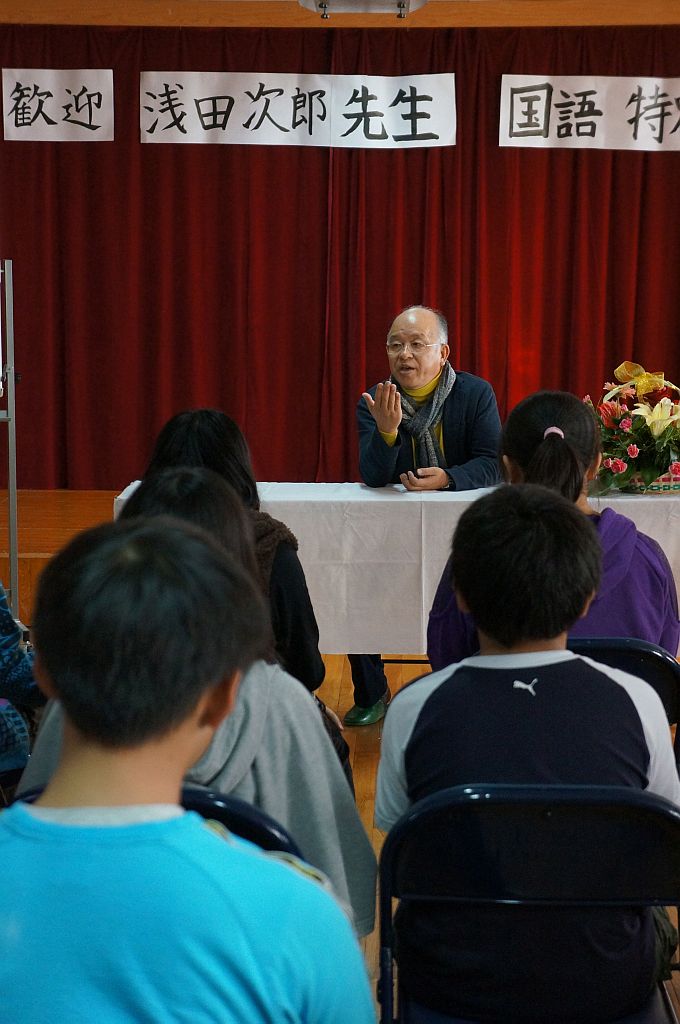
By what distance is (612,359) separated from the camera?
19.5 feet

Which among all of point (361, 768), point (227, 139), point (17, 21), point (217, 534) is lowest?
point (361, 768)

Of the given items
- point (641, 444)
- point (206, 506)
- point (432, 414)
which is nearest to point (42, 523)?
point (432, 414)

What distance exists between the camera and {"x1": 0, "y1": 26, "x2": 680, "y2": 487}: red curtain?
5605 mm

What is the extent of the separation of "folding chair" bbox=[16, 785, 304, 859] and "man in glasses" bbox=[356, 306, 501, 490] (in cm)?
217

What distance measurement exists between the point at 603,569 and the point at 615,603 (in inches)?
4.8

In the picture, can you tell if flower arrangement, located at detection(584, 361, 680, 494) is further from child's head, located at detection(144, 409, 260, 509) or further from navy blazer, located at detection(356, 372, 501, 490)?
child's head, located at detection(144, 409, 260, 509)

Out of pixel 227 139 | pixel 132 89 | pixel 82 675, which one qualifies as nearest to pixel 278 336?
pixel 227 139

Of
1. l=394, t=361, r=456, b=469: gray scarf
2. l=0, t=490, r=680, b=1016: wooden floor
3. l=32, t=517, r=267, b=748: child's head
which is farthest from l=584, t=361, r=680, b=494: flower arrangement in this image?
l=32, t=517, r=267, b=748: child's head

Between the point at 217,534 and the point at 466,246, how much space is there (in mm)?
4807

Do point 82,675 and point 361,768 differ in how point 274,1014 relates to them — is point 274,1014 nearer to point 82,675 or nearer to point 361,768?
point 82,675

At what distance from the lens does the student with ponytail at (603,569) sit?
1.79 metres

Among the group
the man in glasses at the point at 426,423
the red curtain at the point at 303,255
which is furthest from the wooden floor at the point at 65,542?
the red curtain at the point at 303,255

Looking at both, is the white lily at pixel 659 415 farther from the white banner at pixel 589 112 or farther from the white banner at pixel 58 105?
the white banner at pixel 58 105

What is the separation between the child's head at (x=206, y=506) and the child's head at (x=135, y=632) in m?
0.64
